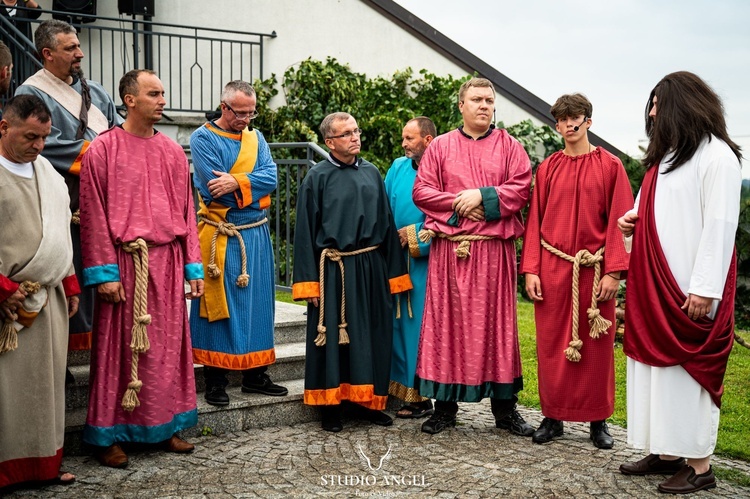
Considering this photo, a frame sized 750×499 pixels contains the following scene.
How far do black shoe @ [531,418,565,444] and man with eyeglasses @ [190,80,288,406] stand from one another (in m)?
1.69

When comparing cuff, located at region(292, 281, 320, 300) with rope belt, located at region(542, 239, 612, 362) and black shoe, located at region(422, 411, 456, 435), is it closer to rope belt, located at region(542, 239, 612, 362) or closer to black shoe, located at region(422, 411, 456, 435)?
black shoe, located at region(422, 411, 456, 435)

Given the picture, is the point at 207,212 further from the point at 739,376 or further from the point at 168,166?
the point at 739,376

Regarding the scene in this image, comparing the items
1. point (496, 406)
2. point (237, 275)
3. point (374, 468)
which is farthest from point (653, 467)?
point (237, 275)

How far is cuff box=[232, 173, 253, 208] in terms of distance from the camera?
5594 millimetres

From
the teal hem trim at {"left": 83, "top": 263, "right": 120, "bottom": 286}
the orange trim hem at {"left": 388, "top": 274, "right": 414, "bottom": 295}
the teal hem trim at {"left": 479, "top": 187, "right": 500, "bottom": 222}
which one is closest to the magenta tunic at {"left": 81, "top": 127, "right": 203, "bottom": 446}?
the teal hem trim at {"left": 83, "top": 263, "right": 120, "bottom": 286}

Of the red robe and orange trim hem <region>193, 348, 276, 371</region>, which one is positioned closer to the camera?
the red robe

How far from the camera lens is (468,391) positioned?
212 inches

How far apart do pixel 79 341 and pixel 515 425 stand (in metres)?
2.84

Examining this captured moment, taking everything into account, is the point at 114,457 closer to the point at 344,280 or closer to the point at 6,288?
the point at 6,288

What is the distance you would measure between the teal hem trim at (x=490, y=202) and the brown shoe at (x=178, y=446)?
7.53ft

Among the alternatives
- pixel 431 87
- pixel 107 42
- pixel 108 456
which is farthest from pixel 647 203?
pixel 107 42

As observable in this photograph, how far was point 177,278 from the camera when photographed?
16.6 ft

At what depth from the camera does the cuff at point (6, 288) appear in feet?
13.6

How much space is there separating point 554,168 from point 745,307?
15.2 feet
